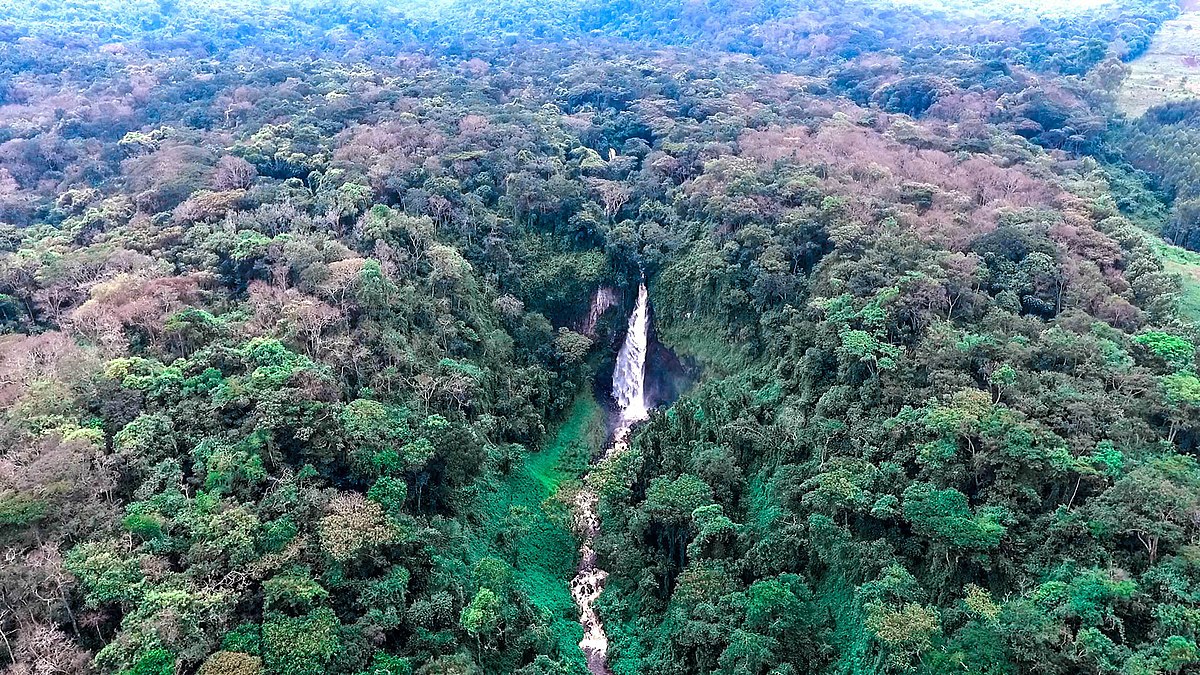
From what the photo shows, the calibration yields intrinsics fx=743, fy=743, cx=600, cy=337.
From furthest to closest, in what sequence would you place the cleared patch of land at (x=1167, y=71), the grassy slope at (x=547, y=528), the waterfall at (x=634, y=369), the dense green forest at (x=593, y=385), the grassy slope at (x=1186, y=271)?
the cleared patch of land at (x=1167, y=71)
the waterfall at (x=634, y=369)
the grassy slope at (x=1186, y=271)
the grassy slope at (x=547, y=528)
the dense green forest at (x=593, y=385)

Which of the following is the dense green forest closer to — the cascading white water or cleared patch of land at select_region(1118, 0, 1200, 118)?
the cascading white water

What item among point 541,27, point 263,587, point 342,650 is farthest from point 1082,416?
point 541,27

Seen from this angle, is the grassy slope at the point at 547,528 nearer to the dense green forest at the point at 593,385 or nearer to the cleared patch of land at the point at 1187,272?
the dense green forest at the point at 593,385

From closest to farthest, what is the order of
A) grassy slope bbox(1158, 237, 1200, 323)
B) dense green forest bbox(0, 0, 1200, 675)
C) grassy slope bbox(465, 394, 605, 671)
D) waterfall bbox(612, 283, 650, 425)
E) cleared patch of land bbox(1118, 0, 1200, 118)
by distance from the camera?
dense green forest bbox(0, 0, 1200, 675), grassy slope bbox(465, 394, 605, 671), grassy slope bbox(1158, 237, 1200, 323), waterfall bbox(612, 283, 650, 425), cleared patch of land bbox(1118, 0, 1200, 118)

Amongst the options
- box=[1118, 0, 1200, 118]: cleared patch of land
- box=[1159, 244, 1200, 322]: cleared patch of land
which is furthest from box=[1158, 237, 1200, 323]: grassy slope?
box=[1118, 0, 1200, 118]: cleared patch of land

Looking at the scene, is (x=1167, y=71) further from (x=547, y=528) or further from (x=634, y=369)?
(x=547, y=528)

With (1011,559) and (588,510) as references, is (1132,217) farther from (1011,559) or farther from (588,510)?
(588,510)

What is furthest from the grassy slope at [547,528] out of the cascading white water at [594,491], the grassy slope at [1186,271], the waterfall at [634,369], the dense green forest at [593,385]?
the grassy slope at [1186,271]
